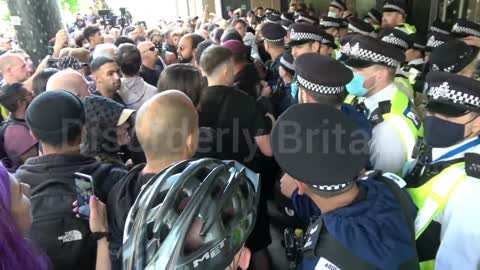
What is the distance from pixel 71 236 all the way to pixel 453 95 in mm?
1836

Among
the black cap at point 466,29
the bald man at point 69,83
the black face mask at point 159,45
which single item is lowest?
the black face mask at point 159,45

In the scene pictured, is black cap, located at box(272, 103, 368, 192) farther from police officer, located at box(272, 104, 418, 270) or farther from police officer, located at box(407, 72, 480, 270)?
police officer, located at box(407, 72, 480, 270)

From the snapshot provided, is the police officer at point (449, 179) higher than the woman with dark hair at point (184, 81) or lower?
lower

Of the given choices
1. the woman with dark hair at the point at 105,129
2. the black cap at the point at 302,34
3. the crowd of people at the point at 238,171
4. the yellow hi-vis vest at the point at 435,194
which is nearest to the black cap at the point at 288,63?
the black cap at the point at 302,34

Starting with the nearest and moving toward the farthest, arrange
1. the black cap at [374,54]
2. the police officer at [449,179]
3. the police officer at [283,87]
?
the police officer at [449,179] < the black cap at [374,54] < the police officer at [283,87]

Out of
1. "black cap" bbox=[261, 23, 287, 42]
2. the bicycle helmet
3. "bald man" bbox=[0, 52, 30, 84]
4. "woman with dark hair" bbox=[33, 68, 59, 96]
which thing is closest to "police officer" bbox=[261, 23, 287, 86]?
"black cap" bbox=[261, 23, 287, 42]

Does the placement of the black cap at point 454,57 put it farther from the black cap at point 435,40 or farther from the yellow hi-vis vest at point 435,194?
the yellow hi-vis vest at point 435,194

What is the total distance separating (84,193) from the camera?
167cm

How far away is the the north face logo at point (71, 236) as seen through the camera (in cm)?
164

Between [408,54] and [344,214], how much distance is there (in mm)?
3855

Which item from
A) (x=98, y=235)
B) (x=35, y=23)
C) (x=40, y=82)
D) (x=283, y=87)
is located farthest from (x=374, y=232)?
(x=35, y=23)

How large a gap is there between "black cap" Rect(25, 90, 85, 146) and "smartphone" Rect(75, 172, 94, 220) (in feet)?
0.99

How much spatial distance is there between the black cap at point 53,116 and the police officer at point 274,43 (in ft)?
9.34

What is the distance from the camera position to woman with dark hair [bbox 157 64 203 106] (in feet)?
8.99
